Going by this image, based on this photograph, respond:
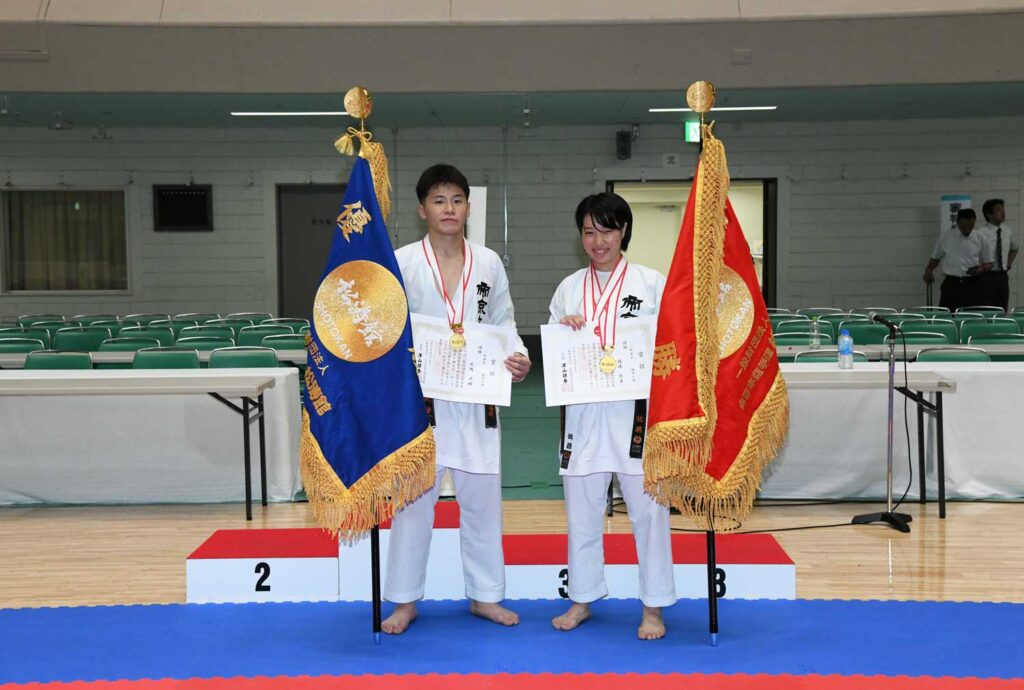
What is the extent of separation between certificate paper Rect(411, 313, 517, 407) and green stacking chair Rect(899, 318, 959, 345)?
5.55 meters

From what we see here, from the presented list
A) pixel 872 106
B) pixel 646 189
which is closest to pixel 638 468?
pixel 872 106

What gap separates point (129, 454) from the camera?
5988 millimetres

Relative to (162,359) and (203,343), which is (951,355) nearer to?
(162,359)

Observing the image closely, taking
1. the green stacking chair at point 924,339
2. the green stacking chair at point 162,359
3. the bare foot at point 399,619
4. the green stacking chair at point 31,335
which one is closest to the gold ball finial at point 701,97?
the bare foot at point 399,619

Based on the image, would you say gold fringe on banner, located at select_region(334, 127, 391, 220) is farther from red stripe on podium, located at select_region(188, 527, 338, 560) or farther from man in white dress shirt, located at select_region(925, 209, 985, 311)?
man in white dress shirt, located at select_region(925, 209, 985, 311)

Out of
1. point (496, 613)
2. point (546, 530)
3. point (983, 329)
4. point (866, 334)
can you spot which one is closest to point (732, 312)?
point (496, 613)

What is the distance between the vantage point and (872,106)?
13055 millimetres

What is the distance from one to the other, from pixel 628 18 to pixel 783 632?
353 inches

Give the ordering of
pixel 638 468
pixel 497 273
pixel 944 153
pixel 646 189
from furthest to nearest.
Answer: pixel 646 189 < pixel 944 153 < pixel 497 273 < pixel 638 468

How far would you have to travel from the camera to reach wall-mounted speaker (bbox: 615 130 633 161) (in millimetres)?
14461

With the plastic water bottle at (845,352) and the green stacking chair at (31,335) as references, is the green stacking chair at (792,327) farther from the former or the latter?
the green stacking chair at (31,335)

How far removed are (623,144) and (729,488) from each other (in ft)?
38.5

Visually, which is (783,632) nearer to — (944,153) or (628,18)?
(628,18)

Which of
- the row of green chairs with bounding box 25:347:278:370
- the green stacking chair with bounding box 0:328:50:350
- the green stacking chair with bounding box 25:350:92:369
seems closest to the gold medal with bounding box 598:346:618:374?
the row of green chairs with bounding box 25:347:278:370
